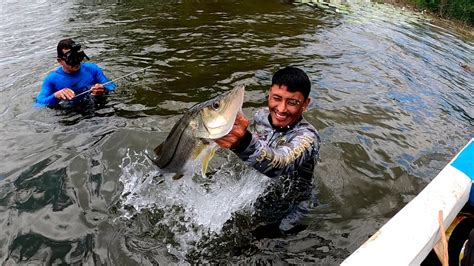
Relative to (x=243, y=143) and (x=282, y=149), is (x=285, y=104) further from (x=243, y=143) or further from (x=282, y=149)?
(x=243, y=143)

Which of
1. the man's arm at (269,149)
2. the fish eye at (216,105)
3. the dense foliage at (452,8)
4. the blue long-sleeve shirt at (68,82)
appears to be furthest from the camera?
the dense foliage at (452,8)

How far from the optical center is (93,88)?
7074mm

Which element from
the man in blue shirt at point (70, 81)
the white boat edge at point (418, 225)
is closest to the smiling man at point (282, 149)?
the white boat edge at point (418, 225)

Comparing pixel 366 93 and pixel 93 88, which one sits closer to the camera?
pixel 93 88

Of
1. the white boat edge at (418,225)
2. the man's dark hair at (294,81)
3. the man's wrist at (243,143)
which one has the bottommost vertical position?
the white boat edge at (418,225)

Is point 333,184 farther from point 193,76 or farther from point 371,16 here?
point 371,16

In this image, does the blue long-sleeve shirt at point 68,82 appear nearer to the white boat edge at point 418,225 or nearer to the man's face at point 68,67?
the man's face at point 68,67

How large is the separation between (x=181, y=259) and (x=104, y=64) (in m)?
7.32

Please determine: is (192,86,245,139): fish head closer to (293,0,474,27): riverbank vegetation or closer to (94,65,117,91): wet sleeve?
(94,65,117,91): wet sleeve

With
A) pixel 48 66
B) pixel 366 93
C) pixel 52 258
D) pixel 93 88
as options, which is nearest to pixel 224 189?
pixel 52 258

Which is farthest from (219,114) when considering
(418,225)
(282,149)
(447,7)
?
(447,7)

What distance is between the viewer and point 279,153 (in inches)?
129

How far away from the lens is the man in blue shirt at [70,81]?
6.95 m

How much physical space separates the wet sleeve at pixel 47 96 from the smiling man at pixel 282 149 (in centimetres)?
451
